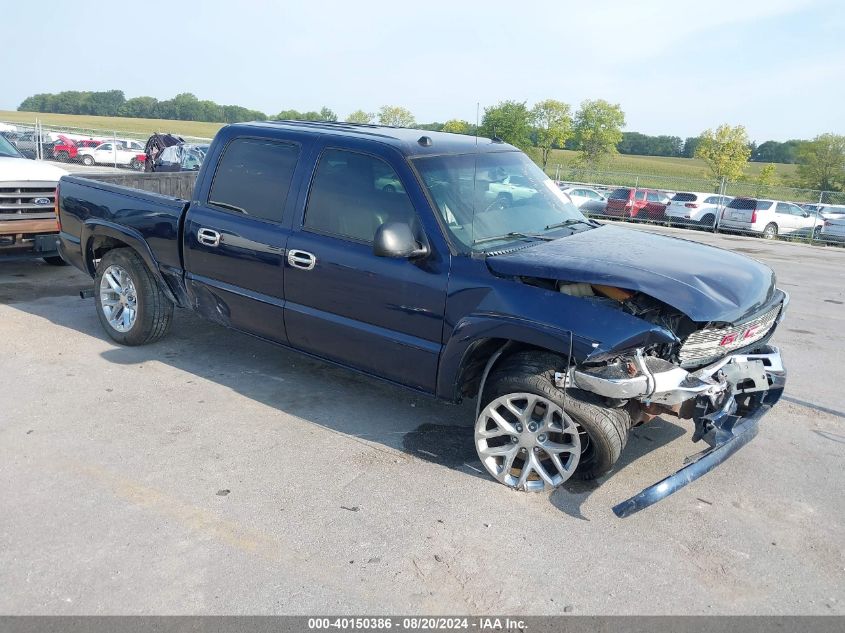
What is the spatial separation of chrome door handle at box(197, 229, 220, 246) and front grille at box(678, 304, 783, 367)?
3.25 meters

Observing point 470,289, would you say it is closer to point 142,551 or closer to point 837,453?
point 142,551

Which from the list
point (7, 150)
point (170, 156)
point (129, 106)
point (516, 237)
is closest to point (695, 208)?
point (170, 156)

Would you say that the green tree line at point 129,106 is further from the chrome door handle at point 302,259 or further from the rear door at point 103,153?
the chrome door handle at point 302,259

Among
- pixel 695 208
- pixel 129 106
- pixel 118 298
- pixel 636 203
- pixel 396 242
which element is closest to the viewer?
pixel 396 242

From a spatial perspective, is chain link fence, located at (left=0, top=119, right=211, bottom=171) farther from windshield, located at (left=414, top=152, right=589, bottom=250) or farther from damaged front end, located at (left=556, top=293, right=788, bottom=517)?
damaged front end, located at (left=556, top=293, right=788, bottom=517)

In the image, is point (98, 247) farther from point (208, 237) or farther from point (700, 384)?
point (700, 384)

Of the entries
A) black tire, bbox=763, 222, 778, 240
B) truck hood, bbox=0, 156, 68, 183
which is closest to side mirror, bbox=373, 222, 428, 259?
truck hood, bbox=0, 156, 68, 183

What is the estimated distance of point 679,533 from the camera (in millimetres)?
3635

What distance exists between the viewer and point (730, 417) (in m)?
3.90

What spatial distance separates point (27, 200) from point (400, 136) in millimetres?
5423

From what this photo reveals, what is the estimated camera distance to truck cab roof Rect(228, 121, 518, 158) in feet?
14.9

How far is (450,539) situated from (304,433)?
4.82 ft

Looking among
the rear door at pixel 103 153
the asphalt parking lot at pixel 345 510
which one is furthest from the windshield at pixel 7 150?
the rear door at pixel 103 153
